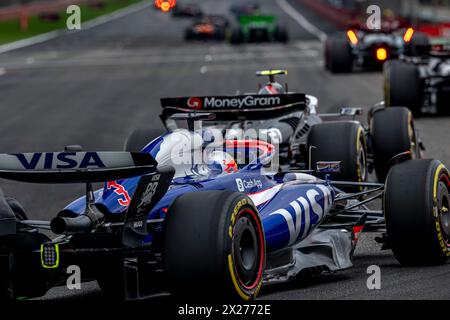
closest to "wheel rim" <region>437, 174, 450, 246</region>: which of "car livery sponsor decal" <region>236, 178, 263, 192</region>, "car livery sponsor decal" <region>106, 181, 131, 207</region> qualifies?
"car livery sponsor decal" <region>236, 178, 263, 192</region>

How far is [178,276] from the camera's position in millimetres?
6480

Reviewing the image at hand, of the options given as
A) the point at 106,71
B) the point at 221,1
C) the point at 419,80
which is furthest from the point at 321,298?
the point at 221,1

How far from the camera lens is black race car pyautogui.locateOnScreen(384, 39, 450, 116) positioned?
1884 centimetres

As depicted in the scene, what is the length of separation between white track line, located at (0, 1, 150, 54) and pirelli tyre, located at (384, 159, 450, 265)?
3880 centimetres

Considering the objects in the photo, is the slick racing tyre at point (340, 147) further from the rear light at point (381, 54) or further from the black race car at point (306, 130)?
the rear light at point (381, 54)

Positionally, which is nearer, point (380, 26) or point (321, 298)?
point (321, 298)

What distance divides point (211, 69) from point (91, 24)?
3591cm

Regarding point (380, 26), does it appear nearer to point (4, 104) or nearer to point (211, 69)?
point (211, 69)

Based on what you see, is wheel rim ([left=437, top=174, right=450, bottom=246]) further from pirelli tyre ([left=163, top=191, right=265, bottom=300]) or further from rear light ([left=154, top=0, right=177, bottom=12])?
rear light ([left=154, top=0, right=177, bottom=12])

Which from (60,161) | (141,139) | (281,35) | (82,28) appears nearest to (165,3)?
(281,35)

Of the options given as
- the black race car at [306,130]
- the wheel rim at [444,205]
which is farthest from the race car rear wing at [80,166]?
the black race car at [306,130]

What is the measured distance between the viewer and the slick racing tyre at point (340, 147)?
11.1 m

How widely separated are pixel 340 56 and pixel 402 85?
10.7 meters

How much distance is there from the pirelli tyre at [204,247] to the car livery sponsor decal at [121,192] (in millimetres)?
814
